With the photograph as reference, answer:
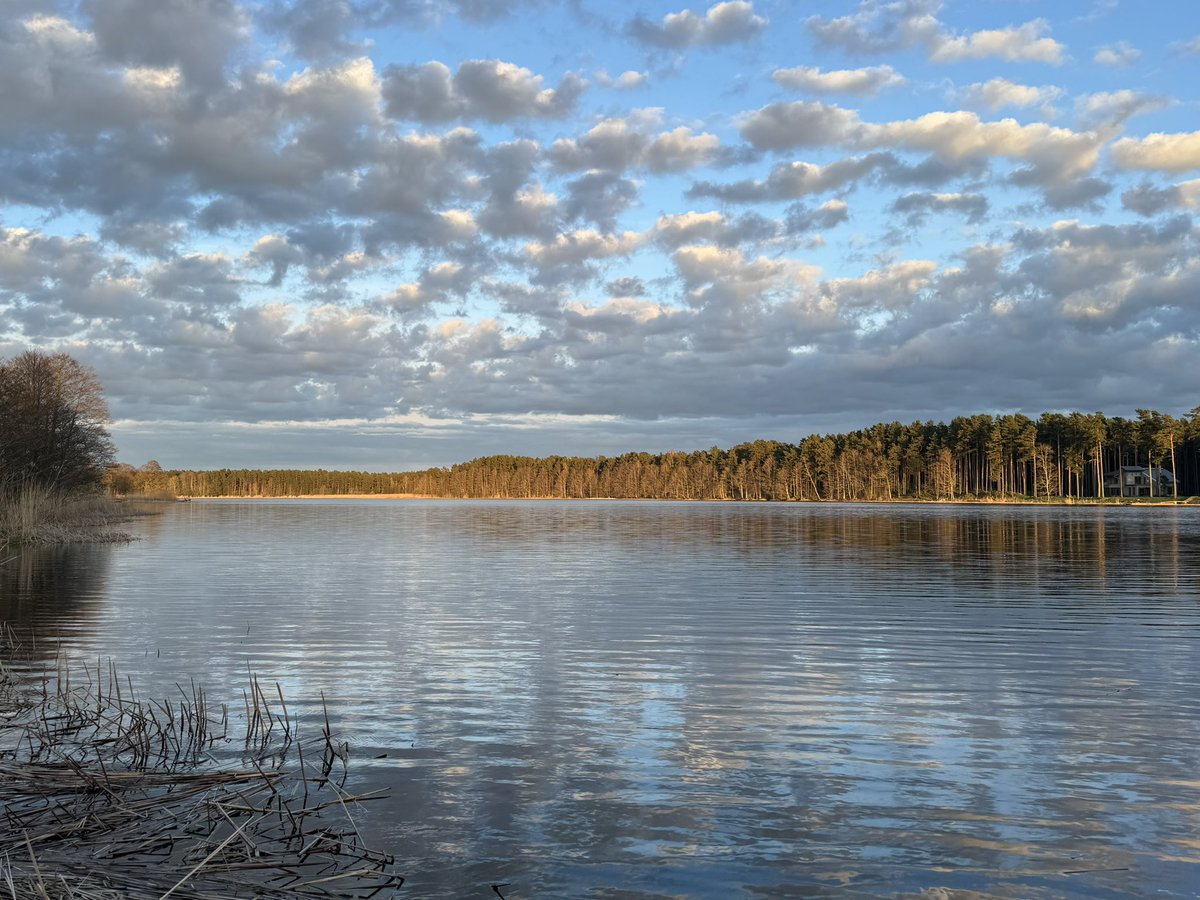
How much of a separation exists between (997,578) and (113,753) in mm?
33173

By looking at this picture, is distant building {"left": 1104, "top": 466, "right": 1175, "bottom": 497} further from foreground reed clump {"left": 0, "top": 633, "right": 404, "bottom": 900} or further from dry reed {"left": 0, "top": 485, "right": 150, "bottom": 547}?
foreground reed clump {"left": 0, "top": 633, "right": 404, "bottom": 900}

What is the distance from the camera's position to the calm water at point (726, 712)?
8633 mm

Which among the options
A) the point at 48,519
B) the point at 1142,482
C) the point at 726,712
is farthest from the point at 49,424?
the point at 1142,482

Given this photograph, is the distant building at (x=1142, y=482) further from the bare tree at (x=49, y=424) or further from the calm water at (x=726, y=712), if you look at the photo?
the bare tree at (x=49, y=424)

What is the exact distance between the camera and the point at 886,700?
15383 mm

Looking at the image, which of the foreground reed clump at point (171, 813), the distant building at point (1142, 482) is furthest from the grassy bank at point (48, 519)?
the distant building at point (1142, 482)

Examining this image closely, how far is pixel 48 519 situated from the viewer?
2308 inches

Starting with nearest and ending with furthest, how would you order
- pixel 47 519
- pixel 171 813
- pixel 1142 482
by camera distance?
pixel 171 813 < pixel 47 519 < pixel 1142 482

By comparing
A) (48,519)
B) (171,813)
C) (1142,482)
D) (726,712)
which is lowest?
(726,712)

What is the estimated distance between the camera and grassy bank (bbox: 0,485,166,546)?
1962 inches

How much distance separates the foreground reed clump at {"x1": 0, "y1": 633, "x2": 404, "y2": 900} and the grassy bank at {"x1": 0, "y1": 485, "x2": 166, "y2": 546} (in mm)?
40014

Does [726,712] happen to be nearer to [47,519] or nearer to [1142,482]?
[47,519]

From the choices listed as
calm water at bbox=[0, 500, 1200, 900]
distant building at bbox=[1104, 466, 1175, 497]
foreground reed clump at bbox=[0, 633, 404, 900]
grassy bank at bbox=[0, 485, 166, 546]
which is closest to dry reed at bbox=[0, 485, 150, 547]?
grassy bank at bbox=[0, 485, 166, 546]

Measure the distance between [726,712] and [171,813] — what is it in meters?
8.38
